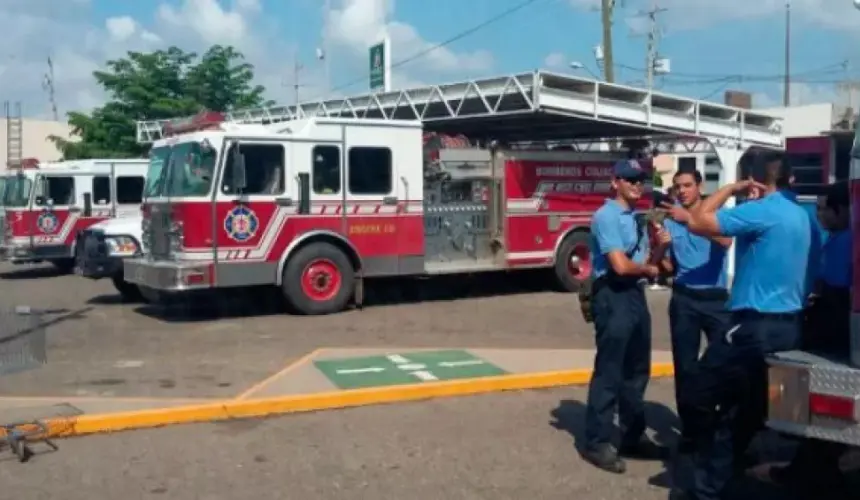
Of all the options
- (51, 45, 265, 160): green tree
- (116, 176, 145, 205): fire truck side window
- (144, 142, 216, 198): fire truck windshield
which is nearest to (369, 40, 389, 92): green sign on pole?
(51, 45, 265, 160): green tree

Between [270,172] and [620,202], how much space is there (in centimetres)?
823

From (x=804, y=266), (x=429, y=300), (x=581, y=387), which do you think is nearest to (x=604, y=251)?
(x=804, y=266)

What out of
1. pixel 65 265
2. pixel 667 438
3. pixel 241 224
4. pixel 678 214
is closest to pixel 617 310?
pixel 678 214

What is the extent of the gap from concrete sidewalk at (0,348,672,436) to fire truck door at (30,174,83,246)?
12.1 meters

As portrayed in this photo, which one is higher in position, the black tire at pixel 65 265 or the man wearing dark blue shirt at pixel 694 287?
the man wearing dark blue shirt at pixel 694 287

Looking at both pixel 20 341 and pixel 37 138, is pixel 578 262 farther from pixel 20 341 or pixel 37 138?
pixel 37 138

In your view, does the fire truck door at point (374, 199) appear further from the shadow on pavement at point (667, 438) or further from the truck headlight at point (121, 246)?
the shadow on pavement at point (667, 438)

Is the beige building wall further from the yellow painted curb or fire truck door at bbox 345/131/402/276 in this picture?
the yellow painted curb

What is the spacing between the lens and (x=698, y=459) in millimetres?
5258

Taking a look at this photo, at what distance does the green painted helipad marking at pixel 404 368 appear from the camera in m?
9.01

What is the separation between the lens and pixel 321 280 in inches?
554

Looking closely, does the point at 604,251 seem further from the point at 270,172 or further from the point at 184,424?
the point at 270,172

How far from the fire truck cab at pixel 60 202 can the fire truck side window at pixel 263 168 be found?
28.4 feet

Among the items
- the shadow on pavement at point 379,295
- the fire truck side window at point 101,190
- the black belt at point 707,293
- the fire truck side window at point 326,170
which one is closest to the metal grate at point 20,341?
the black belt at point 707,293
